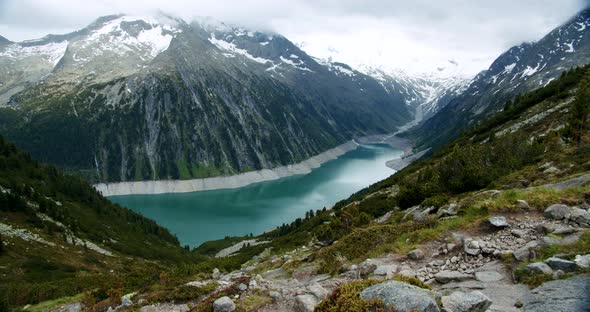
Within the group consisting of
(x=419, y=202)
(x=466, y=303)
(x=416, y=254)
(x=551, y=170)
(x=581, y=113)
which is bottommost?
(x=466, y=303)

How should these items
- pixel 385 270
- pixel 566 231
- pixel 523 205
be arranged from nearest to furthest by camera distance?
pixel 566 231 < pixel 385 270 < pixel 523 205

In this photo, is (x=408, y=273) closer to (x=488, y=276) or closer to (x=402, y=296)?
(x=488, y=276)

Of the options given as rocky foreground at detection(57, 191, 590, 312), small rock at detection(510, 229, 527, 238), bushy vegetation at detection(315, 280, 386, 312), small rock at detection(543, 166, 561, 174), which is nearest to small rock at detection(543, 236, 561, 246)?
rocky foreground at detection(57, 191, 590, 312)

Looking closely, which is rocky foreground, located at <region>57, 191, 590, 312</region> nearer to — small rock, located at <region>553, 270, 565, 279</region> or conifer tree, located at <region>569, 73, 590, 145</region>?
small rock, located at <region>553, 270, 565, 279</region>

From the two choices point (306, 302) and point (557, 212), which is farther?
point (557, 212)

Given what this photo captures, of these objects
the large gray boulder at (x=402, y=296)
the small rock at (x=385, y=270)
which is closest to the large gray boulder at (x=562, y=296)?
the large gray boulder at (x=402, y=296)

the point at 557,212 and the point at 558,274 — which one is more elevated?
the point at 557,212

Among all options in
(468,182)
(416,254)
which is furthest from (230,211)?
(416,254)

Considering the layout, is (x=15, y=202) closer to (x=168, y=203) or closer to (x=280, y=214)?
(x=280, y=214)
